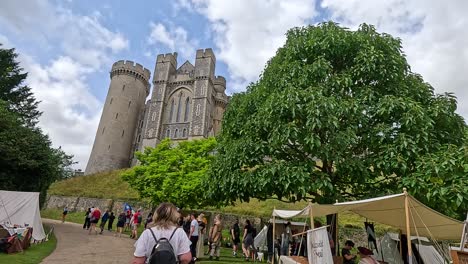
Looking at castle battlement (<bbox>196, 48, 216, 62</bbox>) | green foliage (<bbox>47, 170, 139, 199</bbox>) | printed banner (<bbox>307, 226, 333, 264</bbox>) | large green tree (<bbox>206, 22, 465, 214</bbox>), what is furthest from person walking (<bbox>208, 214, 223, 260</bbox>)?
castle battlement (<bbox>196, 48, 216, 62</bbox>)

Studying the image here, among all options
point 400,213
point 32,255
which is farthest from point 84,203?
point 400,213

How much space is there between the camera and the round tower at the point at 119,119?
59.6m

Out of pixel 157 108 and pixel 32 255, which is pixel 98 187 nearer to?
pixel 157 108

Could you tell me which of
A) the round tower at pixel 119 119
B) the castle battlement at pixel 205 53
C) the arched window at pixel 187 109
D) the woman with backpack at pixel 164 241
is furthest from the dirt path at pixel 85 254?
the castle battlement at pixel 205 53

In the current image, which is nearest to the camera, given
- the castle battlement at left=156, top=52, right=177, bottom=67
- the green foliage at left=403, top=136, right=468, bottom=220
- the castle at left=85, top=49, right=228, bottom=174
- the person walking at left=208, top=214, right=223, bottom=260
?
the green foliage at left=403, top=136, right=468, bottom=220

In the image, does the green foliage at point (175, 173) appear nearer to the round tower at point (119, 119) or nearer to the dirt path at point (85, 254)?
the dirt path at point (85, 254)

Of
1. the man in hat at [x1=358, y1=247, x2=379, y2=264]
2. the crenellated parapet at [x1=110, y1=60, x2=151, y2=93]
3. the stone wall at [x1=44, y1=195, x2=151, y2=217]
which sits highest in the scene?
the crenellated parapet at [x1=110, y1=60, x2=151, y2=93]

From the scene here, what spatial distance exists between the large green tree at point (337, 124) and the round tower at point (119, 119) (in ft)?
178

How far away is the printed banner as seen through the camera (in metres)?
6.92

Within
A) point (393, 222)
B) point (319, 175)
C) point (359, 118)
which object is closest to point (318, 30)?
point (359, 118)

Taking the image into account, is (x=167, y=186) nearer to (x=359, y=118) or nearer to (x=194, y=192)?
(x=194, y=192)

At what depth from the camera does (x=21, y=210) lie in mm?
14531

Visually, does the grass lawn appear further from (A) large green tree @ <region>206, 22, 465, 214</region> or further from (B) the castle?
(B) the castle

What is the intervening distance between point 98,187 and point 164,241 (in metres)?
47.3
